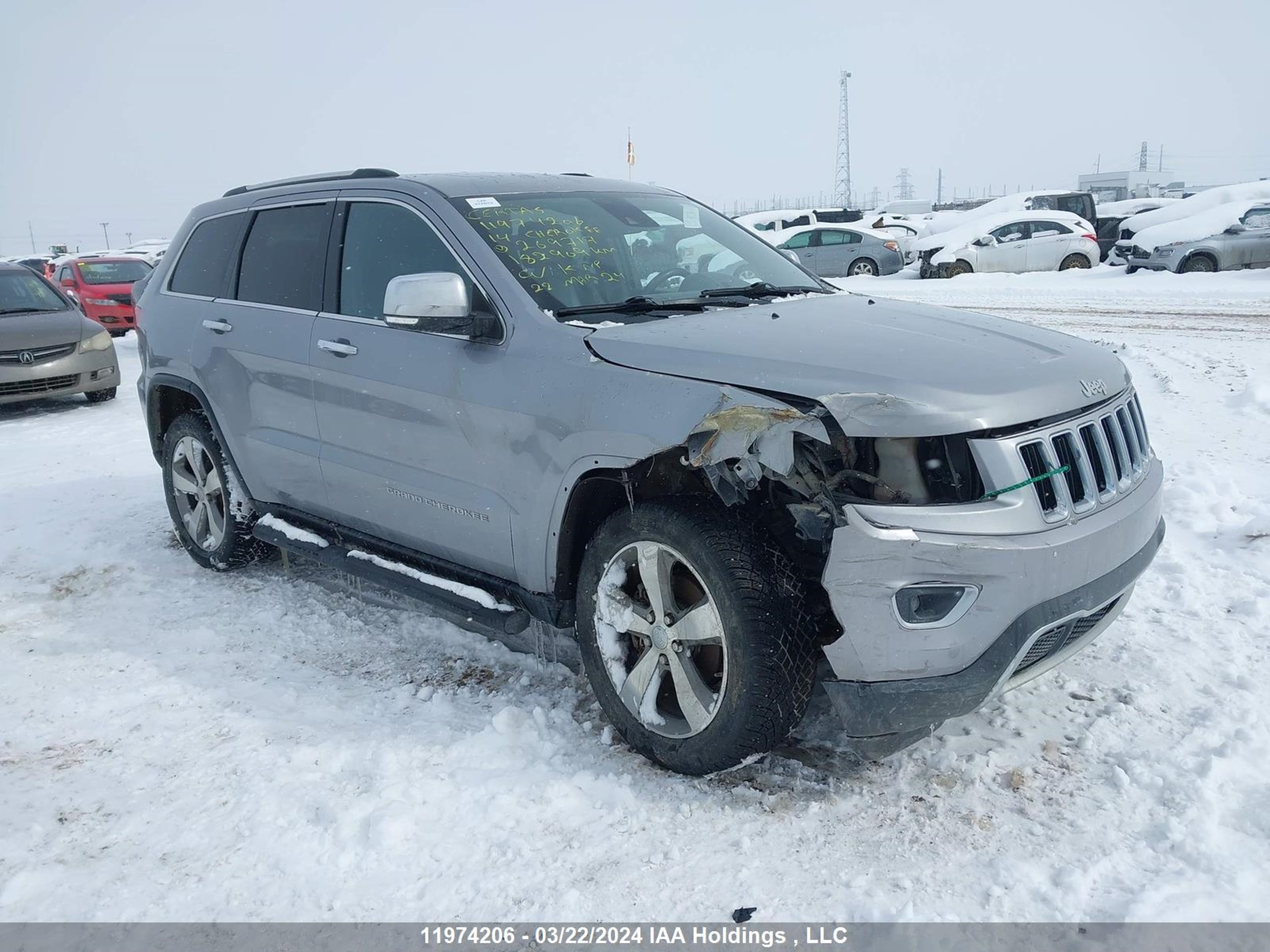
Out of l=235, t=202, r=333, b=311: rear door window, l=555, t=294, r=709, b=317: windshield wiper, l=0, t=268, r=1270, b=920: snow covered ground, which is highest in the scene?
l=235, t=202, r=333, b=311: rear door window

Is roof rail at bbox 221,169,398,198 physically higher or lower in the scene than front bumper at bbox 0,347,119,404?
higher

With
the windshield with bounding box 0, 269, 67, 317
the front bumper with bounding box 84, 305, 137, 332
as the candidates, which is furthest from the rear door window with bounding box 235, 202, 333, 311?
the front bumper with bounding box 84, 305, 137, 332

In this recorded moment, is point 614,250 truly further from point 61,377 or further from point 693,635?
point 61,377

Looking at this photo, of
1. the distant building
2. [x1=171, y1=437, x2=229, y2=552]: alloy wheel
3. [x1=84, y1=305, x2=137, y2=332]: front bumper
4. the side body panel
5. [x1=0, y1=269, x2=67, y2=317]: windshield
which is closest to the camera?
the side body panel

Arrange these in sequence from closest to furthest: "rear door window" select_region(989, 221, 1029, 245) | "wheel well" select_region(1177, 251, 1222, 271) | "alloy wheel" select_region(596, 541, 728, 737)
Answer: "alloy wheel" select_region(596, 541, 728, 737) < "wheel well" select_region(1177, 251, 1222, 271) < "rear door window" select_region(989, 221, 1029, 245)

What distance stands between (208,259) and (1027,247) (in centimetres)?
1897

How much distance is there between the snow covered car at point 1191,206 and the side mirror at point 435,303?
20.6 meters

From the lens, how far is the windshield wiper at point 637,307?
139 inches

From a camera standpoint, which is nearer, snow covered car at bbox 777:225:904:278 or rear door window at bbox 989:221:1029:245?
rear door window at bbox 989:221:1029:245

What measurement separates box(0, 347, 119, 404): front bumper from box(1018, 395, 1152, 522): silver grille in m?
10.5

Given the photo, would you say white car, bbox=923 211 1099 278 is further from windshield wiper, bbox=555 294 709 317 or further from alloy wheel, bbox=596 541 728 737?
alloy wheel, bbox=596 541 728 737

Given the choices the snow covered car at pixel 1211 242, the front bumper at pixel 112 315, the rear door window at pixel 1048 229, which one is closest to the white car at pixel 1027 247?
the rear door window at pixel 1048 229

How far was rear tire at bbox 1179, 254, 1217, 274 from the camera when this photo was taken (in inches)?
707

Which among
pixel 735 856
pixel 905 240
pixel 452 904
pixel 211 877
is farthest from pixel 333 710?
pixel 905 240
